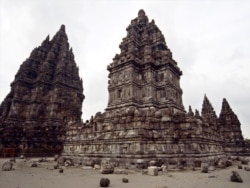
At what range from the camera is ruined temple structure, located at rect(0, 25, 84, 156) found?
27.3 meters

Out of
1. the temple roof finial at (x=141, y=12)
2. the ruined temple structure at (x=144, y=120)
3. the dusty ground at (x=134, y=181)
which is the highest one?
the temple roof finial at (x=141, y=12)

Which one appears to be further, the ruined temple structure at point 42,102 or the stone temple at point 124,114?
the ruined temple structure at point 42,102

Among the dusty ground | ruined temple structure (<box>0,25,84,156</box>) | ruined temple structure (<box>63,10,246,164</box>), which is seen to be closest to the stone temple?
ruined temple structure (<box>63,10,246,164</box>)

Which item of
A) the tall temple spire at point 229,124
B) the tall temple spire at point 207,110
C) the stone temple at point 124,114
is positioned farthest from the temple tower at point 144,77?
the tall temple spire at point 207,110

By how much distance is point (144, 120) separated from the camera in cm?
1324

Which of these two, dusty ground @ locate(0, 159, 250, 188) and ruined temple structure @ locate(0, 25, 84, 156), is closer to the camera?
dusty ground @ locate(0, 159, 250, 188)

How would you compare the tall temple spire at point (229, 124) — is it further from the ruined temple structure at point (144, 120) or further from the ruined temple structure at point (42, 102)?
the ruined temple structure at point (42, 102)

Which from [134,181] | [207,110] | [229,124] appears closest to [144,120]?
[134,181]

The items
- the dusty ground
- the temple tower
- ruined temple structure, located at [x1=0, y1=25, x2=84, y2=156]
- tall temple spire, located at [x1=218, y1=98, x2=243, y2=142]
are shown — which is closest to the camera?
the dusty ground

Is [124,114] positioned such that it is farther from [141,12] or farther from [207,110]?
[207,110]

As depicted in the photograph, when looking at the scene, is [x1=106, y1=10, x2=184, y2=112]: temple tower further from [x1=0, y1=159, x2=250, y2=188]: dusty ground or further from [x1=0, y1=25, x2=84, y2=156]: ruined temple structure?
[x1=0, y1=25, x2=84, y2=156]: ruined temple structure

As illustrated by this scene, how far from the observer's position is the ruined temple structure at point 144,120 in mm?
12547

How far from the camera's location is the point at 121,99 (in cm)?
1831

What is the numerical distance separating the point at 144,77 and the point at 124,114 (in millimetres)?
6713
